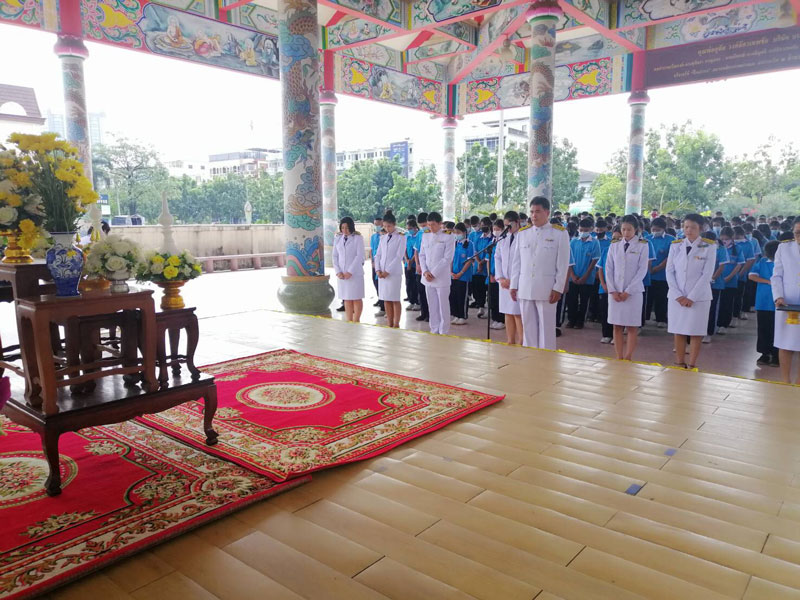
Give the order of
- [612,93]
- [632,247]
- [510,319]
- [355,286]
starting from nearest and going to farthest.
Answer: [632,247], [510,319], [355,286], [612,93]

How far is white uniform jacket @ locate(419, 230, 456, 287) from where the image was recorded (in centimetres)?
669

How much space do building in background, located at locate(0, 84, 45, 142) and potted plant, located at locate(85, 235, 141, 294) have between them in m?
20.1

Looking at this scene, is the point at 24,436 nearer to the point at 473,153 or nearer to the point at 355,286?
the point at 355,286

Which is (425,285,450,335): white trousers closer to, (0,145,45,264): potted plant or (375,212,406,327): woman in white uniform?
(375,212,406,327): woman in white uniform

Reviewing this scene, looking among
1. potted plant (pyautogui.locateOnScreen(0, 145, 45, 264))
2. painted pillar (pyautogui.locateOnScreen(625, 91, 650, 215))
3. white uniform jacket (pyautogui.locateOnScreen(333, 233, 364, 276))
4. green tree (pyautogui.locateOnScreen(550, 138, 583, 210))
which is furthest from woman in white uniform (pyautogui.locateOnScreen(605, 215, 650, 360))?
green tree (pyautogui.locateOnScreen(550, 138, 583, 210))

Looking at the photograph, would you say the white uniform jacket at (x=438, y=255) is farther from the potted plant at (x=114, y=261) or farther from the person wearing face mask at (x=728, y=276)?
the potted plant at (x=114, y=261)

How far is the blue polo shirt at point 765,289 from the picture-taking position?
545 cm

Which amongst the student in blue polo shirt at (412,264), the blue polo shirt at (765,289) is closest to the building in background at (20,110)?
the student in blue polo shirt at (412,264)

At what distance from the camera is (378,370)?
12.6 ft

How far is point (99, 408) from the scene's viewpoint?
2248 millimetres

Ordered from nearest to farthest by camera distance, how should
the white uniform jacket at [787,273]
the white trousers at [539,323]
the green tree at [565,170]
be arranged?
the white uniform jacket at [787,273], the white trousers at [539,323], the green tree at [565,170]

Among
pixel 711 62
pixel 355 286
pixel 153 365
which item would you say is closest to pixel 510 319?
pixel 355 286

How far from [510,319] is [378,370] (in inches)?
112

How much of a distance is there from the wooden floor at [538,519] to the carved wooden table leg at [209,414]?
0.57 m
